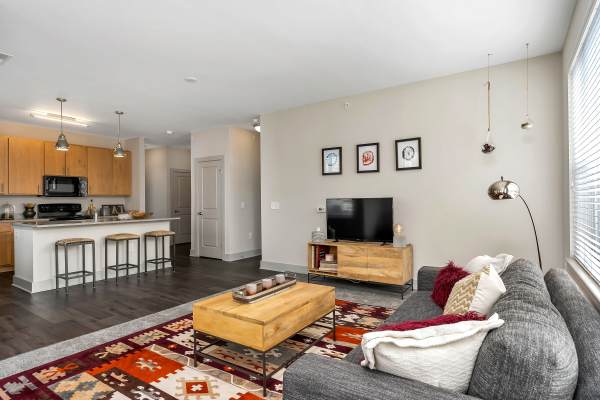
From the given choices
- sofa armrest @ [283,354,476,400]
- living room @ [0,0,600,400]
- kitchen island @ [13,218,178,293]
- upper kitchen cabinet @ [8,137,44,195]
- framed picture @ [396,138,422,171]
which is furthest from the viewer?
upper kitchen cabinet @ [8,137,44,195]

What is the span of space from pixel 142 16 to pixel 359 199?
3190 millimetres

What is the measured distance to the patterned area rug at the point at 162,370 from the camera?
6.99 ft

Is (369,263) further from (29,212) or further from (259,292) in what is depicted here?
(29,212)

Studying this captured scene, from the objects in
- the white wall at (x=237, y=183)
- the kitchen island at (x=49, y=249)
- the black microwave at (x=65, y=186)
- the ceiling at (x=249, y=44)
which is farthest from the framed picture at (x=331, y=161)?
the black microwave at (x=65, y=186)

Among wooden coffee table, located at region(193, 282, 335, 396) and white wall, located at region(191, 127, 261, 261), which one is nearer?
wooden coffee table, located at region(193, 282, 335, 396)

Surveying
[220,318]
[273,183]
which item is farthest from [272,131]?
[220,318]

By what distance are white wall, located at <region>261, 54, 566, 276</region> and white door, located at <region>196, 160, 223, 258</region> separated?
6.68ft

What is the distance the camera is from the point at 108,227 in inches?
213

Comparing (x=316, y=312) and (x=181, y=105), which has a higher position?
(x=181, y=105)

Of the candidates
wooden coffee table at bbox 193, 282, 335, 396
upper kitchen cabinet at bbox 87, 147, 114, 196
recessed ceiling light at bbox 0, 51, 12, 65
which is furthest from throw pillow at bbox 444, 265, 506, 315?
upper kitchen cabinet at bbox 87, 147, 114, 196

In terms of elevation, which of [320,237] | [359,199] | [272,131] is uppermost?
[272,131]

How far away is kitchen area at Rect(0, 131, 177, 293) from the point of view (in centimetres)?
473

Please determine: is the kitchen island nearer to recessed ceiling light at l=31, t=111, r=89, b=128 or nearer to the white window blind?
recessed ceiling light at l=31, t=111, r=89, b=128

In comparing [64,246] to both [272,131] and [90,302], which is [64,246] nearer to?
[90,302]
